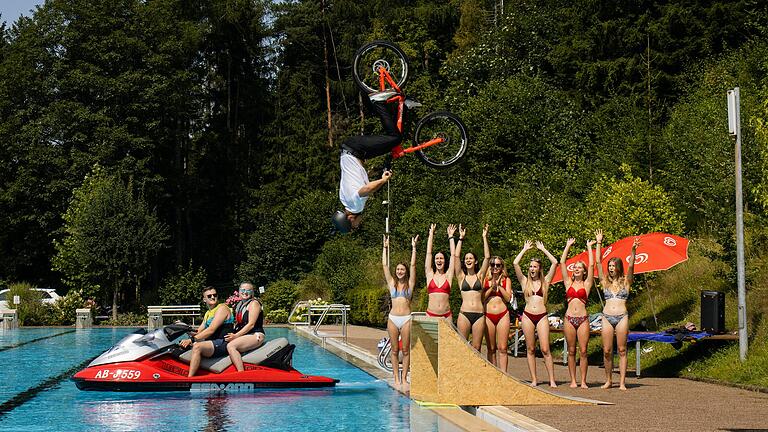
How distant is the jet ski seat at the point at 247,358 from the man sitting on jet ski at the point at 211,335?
9 centimetres

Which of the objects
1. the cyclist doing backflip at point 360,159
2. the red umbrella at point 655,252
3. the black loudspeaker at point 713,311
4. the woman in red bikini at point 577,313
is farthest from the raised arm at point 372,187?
the black loudspeaker at point 713,311

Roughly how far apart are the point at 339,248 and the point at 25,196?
1867 cm

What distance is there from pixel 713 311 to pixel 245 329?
7806 millimetres

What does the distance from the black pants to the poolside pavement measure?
3.66m

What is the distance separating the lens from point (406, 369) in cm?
1647

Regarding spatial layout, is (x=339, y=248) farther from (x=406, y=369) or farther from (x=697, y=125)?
(x=406, y=369)

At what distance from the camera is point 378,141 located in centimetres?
1341

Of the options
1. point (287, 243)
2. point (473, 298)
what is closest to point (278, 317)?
point (287, 243)

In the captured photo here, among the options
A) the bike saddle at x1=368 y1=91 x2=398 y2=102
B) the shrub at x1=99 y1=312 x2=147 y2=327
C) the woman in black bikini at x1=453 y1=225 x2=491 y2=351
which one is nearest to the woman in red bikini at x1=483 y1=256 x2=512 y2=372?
the woman in black bikini at x1=453 y1=225 x2=491 y2=351

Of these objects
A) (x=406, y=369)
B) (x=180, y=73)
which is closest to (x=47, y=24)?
(x=180, y=73)

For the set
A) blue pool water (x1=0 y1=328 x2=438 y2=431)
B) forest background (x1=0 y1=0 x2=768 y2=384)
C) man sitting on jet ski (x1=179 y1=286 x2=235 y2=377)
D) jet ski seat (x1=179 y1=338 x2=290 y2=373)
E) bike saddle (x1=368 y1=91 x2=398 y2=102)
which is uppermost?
forest background (x1=0 y1=0 x2=768 y2=384)

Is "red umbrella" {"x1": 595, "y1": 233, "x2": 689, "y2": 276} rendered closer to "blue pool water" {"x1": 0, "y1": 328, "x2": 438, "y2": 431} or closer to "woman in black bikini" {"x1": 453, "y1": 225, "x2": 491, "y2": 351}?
"woman in black bikini" {"x1": 453, "y1": 225, "x2": 491, "y2": 351}

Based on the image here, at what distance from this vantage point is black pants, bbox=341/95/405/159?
44.0ft

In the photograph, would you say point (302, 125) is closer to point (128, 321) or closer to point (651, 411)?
point (128, 321)
